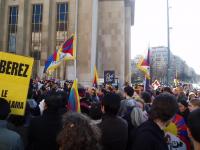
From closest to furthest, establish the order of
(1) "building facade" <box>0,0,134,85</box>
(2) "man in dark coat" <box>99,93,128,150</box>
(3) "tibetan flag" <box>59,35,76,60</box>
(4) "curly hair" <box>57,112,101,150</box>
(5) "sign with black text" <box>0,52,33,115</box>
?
1. (4) "curly hair" <box>57,112,101,150</box>
2. (5) "sign with black text" <box>0,52,33,115</box>
3. (2) "man in dark coat" <box>99,93,128,150</box>
4. (3) "tibetan flag" <box>59,35,76,60</box>
5. (1) "building facade" <box>0,0,134,85</box>

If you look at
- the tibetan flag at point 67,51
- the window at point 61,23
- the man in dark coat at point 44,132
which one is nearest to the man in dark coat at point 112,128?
the man in dark coat at point 44,132

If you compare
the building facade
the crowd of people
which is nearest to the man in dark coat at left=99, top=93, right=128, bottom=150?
the crowd of people

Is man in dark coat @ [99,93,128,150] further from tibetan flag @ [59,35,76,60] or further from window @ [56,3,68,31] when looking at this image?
window @ [56,3,68,31]

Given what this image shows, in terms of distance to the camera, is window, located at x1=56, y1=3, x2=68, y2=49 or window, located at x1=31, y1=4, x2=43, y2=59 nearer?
window, located at x1=56, y1=3, x2=68, y2=49

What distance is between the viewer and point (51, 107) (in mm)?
5020

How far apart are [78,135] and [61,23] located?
119 ft

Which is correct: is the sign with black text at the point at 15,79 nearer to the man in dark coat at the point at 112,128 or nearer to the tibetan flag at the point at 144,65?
the man in dark coat at the point at 112,128

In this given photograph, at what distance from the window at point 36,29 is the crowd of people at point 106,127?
104 feet

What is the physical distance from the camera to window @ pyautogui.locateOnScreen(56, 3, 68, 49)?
3788cm

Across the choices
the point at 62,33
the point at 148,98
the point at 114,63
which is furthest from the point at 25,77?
the point at 114,63

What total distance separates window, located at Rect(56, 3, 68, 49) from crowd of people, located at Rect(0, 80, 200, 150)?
30.8 metres

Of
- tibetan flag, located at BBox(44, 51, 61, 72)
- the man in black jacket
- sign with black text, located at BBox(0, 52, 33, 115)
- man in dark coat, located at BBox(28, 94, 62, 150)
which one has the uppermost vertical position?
tibetan flag, located at BBox(44, 51, 61, 72)

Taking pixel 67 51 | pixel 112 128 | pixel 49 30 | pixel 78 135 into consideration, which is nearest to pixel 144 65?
pixel 67 51

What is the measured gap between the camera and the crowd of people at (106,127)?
8.96 ft
